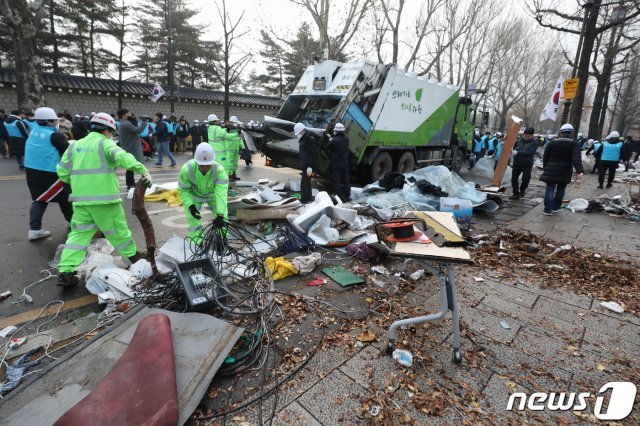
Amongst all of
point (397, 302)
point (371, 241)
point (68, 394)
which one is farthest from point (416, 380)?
point (371, 241)

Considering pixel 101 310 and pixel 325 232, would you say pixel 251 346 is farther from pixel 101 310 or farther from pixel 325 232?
pixel 325 232

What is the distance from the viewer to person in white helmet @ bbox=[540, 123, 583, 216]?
6392 mm

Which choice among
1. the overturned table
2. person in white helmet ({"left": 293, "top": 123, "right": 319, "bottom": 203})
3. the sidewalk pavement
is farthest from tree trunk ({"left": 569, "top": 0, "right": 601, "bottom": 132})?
the overturned table

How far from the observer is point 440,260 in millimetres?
1994

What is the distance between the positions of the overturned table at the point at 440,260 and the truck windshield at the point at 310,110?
5.86 m

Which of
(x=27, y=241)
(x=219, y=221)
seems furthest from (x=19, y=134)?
(x=219, y=221)

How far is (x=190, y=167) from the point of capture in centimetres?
384

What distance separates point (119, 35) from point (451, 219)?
91.5ft

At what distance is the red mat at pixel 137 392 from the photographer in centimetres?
157

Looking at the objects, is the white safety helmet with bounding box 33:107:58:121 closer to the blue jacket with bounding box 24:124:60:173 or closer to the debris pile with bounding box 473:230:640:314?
the blue jacket with bounding box 24:124:60:173

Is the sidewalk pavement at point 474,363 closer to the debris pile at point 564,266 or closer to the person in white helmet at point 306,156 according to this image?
the debris pile at point 564,266

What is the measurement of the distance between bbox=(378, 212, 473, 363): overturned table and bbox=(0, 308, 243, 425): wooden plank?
46.3 inches

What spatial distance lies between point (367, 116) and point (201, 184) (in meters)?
4.48

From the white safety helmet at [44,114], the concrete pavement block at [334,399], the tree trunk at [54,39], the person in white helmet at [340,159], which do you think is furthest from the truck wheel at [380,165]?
the tree trunk at [54,39]
